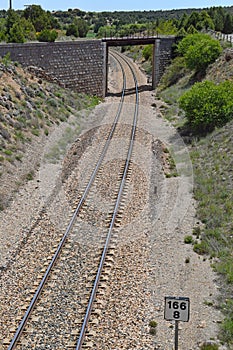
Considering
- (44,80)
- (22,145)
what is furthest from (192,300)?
(44,80)

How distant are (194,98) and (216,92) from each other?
1.23 meters

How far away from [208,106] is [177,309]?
18.5m

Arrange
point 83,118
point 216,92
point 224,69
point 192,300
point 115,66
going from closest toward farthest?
point 192,300 → point 216,92 → point 83,118 → point 224,69 → point 115,66

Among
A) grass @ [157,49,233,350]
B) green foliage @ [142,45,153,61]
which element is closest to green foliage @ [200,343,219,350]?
grass @ [157,49,233,350]

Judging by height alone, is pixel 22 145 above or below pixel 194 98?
below

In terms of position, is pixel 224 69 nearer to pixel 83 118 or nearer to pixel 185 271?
pixel 83 118

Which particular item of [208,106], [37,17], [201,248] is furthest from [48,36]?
[201,248]

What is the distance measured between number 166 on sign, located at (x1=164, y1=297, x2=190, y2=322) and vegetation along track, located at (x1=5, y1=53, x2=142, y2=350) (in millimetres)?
2677

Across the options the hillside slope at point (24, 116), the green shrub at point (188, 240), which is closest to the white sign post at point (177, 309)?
the green shrub at point (188, 240)

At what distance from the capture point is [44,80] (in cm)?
3322

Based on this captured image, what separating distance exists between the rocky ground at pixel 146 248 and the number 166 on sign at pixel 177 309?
2310mm

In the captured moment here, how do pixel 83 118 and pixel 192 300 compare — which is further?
pixel 83 118

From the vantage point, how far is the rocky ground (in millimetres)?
11477

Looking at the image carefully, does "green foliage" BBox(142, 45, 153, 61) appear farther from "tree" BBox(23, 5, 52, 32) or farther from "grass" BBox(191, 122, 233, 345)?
"grass" BBox(191, 122, 233, 345)
